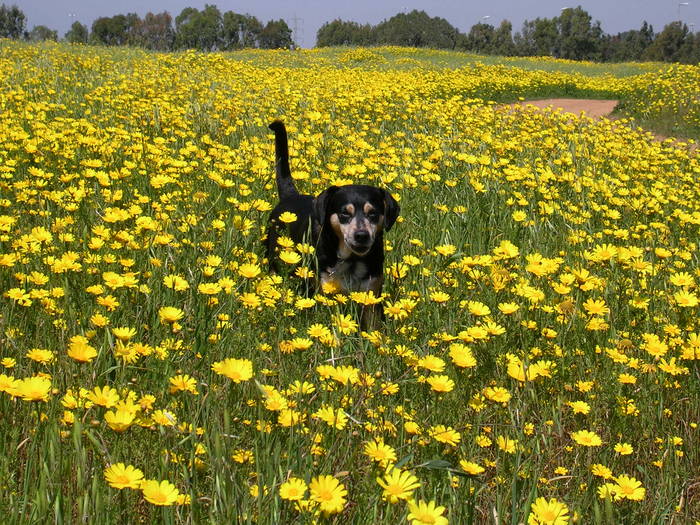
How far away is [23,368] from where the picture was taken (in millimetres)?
2164

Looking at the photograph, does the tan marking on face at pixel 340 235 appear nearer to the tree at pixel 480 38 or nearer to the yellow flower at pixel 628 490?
the yellow flower at pixel 628 490

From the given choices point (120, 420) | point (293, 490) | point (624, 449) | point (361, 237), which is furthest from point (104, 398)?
point (361, 237)

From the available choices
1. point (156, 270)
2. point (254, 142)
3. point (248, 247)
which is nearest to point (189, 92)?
point (254, 142)

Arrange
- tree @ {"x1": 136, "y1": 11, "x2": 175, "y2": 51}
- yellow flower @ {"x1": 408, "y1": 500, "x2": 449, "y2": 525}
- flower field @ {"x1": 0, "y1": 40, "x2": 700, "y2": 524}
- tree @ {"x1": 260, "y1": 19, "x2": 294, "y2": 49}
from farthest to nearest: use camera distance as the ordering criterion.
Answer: tree @ {"x1": 136, "y1": 11, "x2": 175, "y2": 51} < tree @ {"x1": 260, "y1": 19, "x2": 294, "y2": 49} < flower field @ {"x1": 0, "y1": 40, "x2": 700, "y2": 524} < yellow flower @ {"x1": 408, "y1": 500, "x2": 449, "y2": 525}

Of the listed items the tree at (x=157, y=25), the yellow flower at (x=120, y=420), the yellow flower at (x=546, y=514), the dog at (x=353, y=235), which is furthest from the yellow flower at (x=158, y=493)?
the tree at (x=157, y=25)

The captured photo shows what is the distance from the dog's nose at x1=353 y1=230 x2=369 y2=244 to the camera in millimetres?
3834

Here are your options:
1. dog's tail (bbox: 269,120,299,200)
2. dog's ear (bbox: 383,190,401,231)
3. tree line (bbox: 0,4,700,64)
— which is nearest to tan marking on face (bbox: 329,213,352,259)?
dog's ear (bbox: 383,190,401,231)

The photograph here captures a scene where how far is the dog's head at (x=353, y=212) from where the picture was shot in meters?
3.98

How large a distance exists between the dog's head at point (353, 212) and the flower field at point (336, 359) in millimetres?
314

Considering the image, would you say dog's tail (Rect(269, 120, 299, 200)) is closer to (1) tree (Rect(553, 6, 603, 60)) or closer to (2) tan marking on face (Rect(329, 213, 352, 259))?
(2) tan marking on face (Rect(329, 213, 352, 259))

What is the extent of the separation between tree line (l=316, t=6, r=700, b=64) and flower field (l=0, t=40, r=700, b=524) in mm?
95633

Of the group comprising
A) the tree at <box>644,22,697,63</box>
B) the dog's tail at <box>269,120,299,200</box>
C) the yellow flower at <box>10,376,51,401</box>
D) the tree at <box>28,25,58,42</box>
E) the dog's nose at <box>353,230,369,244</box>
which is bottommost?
the dog's nose at <box>353,230,369,244</box>

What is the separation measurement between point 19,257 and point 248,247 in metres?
1.75

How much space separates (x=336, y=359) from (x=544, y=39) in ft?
391
